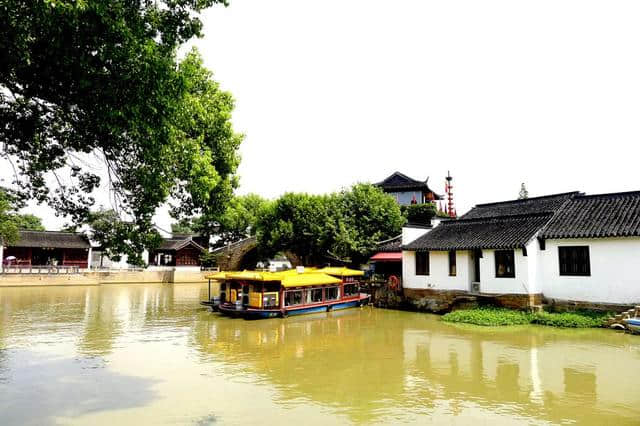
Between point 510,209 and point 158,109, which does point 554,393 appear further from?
point 510,209

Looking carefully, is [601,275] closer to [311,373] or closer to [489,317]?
[489,317]

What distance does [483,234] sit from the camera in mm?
20312

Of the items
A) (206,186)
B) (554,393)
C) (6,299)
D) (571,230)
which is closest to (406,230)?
(571,230)

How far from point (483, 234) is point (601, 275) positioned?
5073mm

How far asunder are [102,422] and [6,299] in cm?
2411

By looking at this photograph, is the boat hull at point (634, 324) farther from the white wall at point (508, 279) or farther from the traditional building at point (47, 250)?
the traditional building at point (47, 250)

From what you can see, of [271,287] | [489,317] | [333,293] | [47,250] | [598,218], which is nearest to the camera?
[489,317]

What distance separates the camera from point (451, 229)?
2283 centimetres

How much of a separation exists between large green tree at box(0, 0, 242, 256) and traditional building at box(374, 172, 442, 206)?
120 ft

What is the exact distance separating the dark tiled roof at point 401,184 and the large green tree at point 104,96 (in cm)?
3657

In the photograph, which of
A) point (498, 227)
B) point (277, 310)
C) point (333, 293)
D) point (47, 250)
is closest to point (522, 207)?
point (498, 227)

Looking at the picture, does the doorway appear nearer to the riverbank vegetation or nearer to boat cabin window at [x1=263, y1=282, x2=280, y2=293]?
the riverbank vegetation

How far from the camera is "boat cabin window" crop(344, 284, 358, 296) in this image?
77.7 feet

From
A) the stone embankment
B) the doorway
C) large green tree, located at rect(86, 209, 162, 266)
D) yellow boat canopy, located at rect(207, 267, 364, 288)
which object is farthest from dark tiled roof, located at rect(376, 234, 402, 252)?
the stone embankment
